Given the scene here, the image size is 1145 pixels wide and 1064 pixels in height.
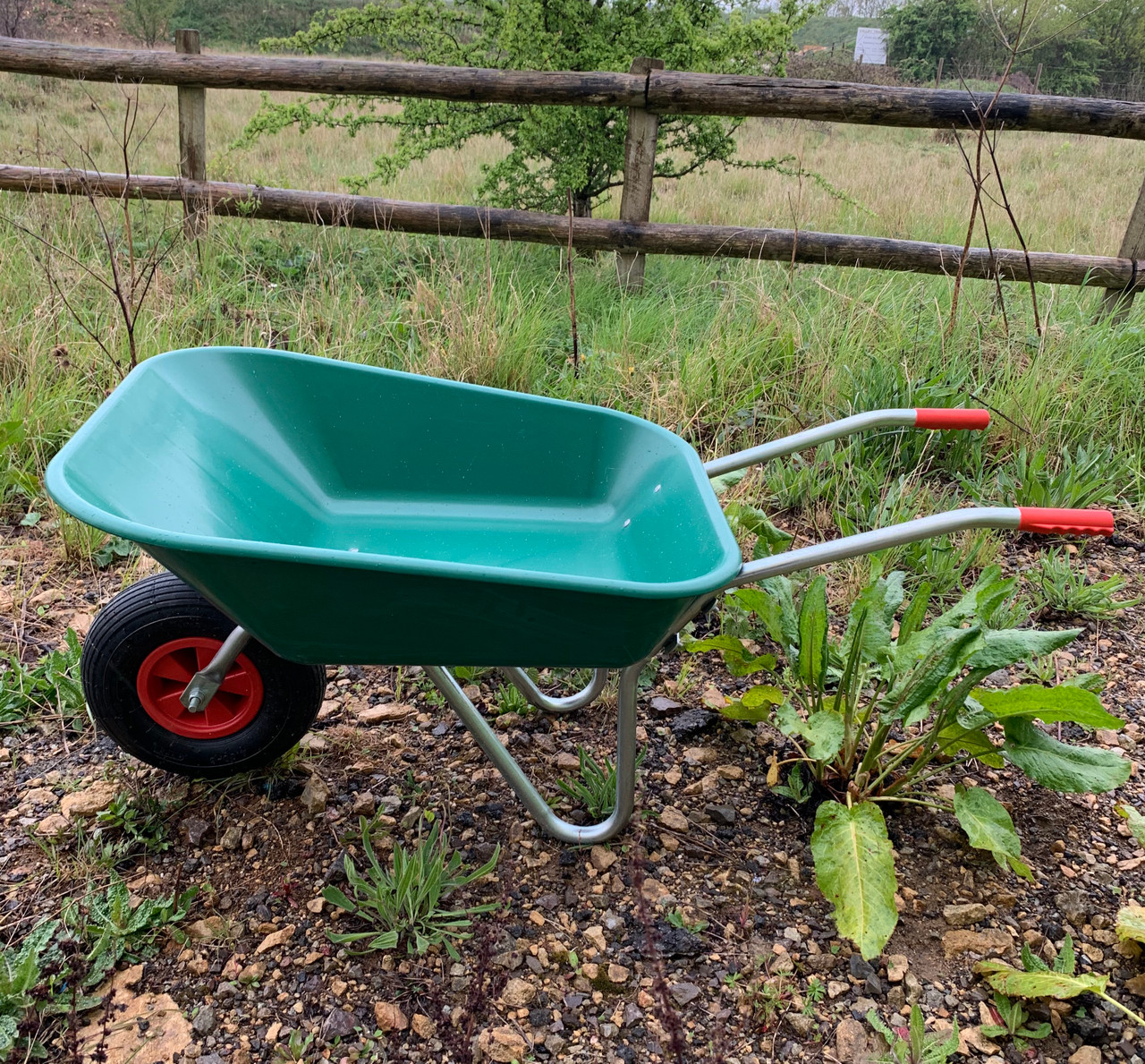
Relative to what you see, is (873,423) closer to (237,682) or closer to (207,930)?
(237,682)

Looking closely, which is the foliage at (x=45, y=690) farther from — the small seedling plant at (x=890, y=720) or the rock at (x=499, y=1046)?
the small seedling plant at (x=890, y=720)

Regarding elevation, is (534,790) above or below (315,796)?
above

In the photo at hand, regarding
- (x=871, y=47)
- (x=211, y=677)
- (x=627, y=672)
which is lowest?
(x=211, y=677)

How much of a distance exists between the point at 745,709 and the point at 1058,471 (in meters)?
1.89

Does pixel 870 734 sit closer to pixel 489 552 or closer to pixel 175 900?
pixel 489 552

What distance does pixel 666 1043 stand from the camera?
137 cm

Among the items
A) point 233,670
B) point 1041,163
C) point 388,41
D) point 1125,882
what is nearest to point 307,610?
point 233,670

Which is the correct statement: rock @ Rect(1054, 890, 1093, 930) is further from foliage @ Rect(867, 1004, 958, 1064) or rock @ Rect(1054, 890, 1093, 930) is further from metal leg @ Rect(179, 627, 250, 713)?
metal leg @ Rect(179, 627, 250, 713)

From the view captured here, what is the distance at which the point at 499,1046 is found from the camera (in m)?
1.36

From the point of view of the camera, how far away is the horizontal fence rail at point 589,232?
3.83 m

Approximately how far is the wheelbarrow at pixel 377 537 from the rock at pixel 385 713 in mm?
290

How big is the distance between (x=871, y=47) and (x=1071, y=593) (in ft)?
67.3

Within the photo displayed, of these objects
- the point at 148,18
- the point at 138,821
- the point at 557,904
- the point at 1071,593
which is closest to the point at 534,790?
the point at 557,904

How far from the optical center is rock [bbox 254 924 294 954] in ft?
4.86
